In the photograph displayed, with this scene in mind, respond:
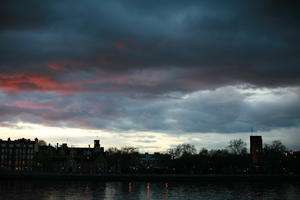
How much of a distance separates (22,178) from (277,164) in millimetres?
107544

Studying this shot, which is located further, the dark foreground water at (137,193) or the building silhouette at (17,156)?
the building silhouette at (17,156)

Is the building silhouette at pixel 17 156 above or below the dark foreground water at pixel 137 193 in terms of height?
above

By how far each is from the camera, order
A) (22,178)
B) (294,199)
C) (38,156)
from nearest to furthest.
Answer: (294,199) < (22,178) < (38,156)

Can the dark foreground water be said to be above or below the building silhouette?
below

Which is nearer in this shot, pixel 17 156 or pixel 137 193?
pixel 137 193

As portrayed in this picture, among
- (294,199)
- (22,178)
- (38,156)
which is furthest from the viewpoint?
(38,156)

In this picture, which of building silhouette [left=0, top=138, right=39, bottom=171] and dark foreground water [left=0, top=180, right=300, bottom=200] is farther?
building silhouette [left=0, top=138, right=39, bottom=171]

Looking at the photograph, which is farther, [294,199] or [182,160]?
[182,160]

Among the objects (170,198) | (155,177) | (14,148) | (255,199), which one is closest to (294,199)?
(255,199)

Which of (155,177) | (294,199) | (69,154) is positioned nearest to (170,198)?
(294,199)

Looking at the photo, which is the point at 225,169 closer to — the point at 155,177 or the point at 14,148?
the point at 155,177

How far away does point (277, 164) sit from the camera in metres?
160

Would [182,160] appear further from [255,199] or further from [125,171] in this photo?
[255,199]

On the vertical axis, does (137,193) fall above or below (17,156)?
below
